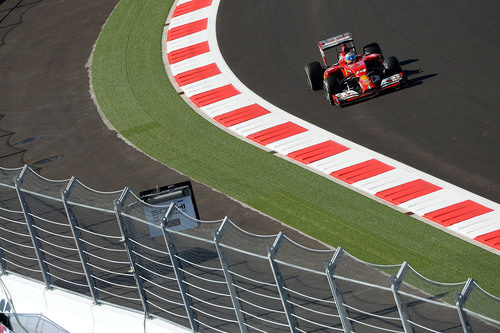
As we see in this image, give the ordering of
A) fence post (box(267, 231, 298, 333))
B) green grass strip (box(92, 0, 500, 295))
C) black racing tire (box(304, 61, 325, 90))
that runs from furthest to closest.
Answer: black racing tire (box(304, 61, 325, 90)) → green grass strip (box(92, 0, 500, 295)) → fence post (box(267, 231, 298, 333))

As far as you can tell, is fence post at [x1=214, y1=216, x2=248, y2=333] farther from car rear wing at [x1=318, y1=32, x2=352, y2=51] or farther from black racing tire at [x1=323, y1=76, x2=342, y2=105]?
car rear wing at [x1=318, y1=32, x2=352, y2=51]

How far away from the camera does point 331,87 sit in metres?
18.4

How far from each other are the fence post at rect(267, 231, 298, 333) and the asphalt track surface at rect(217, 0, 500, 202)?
6278 mm

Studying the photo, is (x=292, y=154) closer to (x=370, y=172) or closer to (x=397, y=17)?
(x=370, y=172)

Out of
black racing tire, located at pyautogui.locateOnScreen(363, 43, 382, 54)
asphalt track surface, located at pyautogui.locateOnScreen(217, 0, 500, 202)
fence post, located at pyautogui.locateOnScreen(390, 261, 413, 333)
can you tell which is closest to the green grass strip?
asphalt track surface, located at pyautogui.locateOnScreen(217, 0, 500, 202)

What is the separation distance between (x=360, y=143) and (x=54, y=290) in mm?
7070

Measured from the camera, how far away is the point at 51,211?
11234mm

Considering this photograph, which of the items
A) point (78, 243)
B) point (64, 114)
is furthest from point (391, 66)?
point (78, 243)

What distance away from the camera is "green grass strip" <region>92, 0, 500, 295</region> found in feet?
44.4

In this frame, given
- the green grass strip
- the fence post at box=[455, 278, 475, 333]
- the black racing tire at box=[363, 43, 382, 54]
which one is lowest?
the green grass strip

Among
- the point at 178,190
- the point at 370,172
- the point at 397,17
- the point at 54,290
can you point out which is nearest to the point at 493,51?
the point at 397,17

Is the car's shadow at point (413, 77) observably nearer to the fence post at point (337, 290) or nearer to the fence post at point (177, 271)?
the fence post at point (177, 271)

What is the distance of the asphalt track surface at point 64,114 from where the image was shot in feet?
56.1

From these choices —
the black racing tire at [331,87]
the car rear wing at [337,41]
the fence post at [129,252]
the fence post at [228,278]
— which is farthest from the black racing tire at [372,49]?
the fence post at [228,278]
